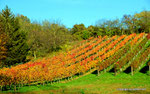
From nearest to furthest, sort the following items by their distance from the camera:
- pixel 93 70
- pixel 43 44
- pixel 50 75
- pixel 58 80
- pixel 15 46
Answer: pixel 50 75, pixel 58 80, pixel 93 70, pixel 15 46, pixel 43 44

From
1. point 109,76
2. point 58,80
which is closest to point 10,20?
point 58,80

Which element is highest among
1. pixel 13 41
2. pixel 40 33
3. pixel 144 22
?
pixel 144 22

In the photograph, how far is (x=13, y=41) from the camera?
37.6 metres

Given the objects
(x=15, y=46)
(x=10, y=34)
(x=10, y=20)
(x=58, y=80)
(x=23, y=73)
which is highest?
(x=10, y=20)

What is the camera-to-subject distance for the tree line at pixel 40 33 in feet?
122

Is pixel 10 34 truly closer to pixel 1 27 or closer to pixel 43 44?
pixel 1 27

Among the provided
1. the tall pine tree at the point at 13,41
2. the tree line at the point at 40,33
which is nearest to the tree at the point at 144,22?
the tree line at the point at 40,33

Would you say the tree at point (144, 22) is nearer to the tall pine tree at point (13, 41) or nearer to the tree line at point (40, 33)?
the tree line at point (40, 33)

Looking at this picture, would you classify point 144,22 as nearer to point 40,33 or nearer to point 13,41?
point 40,33

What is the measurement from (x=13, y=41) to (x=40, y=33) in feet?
36.3

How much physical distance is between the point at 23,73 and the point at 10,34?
62.4 feet

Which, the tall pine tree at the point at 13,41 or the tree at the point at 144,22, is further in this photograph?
the tree at the point at 144,22

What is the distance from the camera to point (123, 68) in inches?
1061

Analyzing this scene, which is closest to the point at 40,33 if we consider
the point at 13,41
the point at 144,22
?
the point at 13,41
